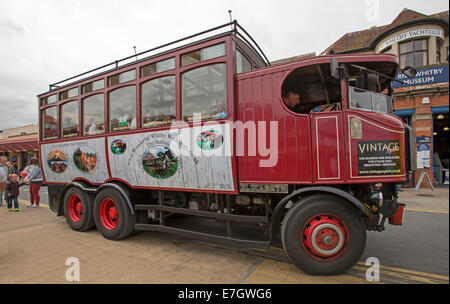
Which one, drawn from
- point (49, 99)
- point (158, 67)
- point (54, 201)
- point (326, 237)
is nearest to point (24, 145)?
point (49, 99)

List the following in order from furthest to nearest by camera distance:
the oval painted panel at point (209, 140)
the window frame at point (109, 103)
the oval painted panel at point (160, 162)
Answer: the window frame at point (109, 103) → the oval painted panel at point (160, 162) → the oval painted panel at point (209, 140)

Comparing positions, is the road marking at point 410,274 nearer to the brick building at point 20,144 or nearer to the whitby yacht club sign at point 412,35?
the whitby yacht club sign at point 412,35

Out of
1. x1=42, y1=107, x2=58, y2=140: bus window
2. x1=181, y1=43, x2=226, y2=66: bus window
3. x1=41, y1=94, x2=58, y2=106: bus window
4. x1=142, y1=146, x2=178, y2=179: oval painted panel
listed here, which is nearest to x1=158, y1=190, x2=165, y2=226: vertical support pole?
x1=142, y1=146, x2=178, y2=179: oval painted panel

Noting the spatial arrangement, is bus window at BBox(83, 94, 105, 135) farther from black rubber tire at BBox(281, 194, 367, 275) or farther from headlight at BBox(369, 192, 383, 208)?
headlight at BBox(369, 192, 383, 208)

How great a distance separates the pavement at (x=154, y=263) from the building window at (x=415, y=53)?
13.8 metres

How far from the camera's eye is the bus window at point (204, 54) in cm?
369

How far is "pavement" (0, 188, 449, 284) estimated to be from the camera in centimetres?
314

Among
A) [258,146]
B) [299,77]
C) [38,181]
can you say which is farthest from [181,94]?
[38,181]

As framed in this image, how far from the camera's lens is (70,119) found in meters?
5.57

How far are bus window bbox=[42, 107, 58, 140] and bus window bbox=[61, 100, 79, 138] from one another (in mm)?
300

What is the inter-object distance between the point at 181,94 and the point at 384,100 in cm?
304

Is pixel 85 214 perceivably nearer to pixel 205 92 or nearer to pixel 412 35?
pixel 205 92


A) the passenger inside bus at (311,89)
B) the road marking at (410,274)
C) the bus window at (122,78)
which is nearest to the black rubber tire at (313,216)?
the road marking at (410,274)
